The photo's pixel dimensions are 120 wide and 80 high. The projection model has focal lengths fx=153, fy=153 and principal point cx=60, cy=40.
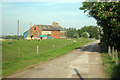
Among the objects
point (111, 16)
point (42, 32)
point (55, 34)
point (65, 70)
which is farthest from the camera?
point (55, 34)

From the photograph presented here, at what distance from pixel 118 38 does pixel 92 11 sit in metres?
6.25

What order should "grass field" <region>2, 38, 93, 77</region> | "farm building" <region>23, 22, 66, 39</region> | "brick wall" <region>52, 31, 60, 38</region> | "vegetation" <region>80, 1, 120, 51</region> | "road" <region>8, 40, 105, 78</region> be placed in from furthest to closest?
1. "brick wall" <region>52, 31, 60, 38</region>
2. "farm building" <region>23, 22, 66, 39</region>
3. "vegetation" <region>80, 1, 120, 51</region>
4. "grass field" <region>2, 38, 93, 77</region>
5. "road" <region>8, 40, 105, 78</region>

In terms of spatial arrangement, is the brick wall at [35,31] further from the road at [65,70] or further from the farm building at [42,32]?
the road at [65,70]

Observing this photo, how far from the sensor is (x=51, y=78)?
10.1 meters

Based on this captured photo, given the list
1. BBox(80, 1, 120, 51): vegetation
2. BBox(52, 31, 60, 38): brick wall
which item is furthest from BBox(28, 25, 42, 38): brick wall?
BBox(80, 1, 120, 51): vegetation

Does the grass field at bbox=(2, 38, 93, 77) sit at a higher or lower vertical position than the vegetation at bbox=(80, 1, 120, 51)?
lower

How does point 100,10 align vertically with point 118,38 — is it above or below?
above

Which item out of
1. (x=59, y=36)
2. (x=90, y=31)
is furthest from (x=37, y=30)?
(x=90, y=31)

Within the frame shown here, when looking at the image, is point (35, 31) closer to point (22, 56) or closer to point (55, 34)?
point (55, 34)

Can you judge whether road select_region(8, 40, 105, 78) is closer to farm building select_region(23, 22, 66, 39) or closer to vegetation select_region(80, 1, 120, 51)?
vegetation select_region(80, 1, 120, 51)

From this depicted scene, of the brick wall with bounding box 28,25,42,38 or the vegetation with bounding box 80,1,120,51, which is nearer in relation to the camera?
the vegetation with bounding box 80,1,120,51

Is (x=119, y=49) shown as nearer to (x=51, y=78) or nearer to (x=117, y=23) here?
(x=117, y=23)

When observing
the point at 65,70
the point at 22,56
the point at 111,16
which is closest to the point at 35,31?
the point at 22,56

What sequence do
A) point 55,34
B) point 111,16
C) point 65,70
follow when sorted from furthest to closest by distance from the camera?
point 55,34
point 111,16
point 65,70
